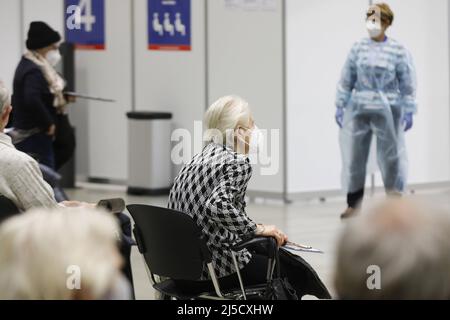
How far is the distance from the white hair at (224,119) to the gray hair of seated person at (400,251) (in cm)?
234

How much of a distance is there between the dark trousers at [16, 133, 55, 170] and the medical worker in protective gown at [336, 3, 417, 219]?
2.40 m

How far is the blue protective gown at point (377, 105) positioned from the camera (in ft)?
25.5

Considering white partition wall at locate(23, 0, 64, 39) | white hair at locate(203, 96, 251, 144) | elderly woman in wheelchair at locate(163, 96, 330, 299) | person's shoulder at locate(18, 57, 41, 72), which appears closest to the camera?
elderly woman in wheelchair at locate(163, 96, 330, 299)

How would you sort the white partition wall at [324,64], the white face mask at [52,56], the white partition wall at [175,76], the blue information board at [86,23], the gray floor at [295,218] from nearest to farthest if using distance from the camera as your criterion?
1. the gray floor at [295,218]
2. the white face mask at [52,56]
3. the white partition wall at [324,64]
4. the white partition wall at [175,76]
5. the blue information board at [86,23]

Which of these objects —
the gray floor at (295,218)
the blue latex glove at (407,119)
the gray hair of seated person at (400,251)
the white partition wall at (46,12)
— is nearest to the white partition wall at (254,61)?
the gray floor at (295,218)

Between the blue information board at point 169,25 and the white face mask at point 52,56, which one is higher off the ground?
the blue information board at point 169,25

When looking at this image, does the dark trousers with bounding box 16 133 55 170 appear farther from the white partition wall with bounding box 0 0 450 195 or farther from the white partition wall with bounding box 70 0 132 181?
the white partition wall with bounding box 70 0 132 181

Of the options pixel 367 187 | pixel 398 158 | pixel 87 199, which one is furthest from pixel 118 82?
pixel 398 158

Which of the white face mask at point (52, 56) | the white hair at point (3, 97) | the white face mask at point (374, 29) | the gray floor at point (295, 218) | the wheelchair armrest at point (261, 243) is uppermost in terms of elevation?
the white face mask at point (374, 29)

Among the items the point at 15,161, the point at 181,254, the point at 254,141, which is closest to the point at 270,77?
the point at 254,141

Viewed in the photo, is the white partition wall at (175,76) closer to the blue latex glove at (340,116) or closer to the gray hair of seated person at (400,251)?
the blue latex glove at (340,116)

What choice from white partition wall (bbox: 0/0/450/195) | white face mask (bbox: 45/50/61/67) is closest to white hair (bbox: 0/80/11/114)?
white face mask (bbox: 45/50/61/67)

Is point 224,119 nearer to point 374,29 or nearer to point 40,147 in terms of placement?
point 40,147

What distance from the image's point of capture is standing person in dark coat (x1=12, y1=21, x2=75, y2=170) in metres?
7.14
